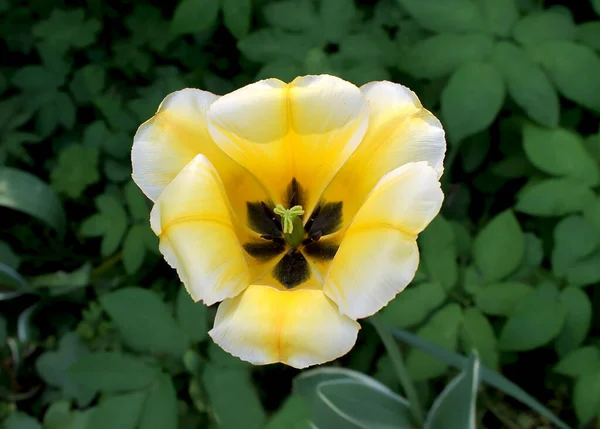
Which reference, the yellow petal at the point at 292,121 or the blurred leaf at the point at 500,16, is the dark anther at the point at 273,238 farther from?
the blurred leaf at the point at 500,16

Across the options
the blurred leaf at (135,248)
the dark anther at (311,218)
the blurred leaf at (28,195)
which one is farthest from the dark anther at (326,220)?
the blurred leaf at (28,195)

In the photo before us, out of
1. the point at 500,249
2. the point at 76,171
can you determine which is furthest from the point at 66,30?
the point at 500,249

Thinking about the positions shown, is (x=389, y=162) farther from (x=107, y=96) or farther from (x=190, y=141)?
(x=107, y=96)

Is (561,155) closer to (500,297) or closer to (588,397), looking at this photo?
(500,297)

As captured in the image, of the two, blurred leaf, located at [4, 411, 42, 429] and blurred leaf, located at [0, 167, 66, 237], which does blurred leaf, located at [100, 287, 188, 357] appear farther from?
blurred leaf, located at [0, 167, 66, 237]

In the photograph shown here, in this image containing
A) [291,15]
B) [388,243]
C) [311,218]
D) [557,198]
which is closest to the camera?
[388,243]

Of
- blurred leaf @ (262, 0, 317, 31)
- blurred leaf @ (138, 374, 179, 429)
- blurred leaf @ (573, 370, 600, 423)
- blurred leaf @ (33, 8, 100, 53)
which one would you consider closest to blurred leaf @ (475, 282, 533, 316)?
blurred leaf @ (573, 370, 600, 423)

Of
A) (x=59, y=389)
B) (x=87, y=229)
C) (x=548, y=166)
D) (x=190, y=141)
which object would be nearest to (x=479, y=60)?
Result: (x=548, y=166)

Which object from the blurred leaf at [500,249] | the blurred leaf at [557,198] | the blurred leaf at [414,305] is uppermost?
the blurred leaf at [557,198]
